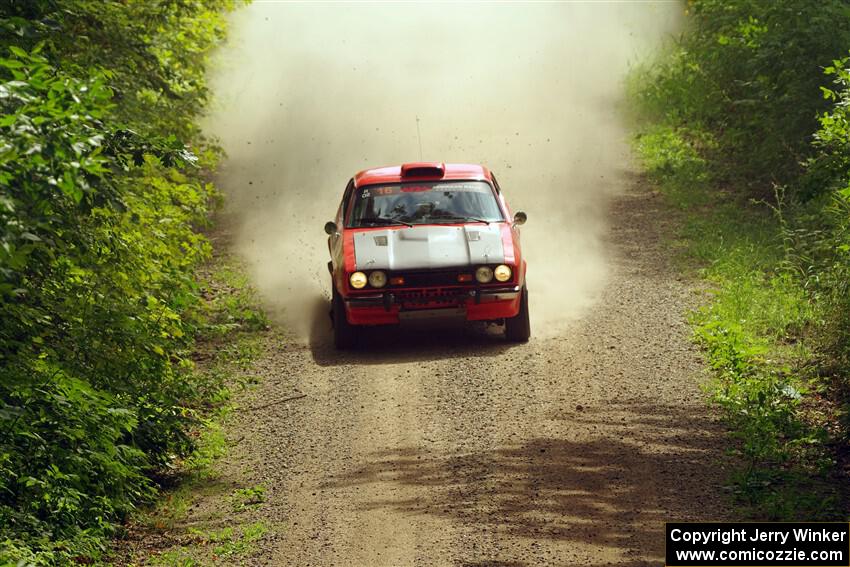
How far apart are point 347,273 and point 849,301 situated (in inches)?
204

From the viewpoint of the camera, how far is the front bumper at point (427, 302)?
41.8ft

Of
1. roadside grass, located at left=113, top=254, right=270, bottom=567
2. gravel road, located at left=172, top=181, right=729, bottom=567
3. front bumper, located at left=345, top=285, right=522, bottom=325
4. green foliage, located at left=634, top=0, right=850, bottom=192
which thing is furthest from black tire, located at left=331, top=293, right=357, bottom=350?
green foliage, located at left=634, top=0, right=850, bottom=192

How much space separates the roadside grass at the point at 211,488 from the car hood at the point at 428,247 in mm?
1922

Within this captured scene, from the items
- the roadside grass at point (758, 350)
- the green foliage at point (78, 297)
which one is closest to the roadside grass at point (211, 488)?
the green foliage at point (78, 297)

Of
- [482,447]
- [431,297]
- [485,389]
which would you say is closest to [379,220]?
[431,297]

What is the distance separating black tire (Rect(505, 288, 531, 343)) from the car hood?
0.74m

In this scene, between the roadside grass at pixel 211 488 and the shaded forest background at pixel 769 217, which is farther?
the shaded forest background at pixel 769 217

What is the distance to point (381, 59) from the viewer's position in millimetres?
34156

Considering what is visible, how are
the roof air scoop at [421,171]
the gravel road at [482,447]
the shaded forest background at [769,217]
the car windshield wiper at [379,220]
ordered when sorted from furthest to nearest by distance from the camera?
the roof air scoop at [421,171] → the car windshield wiper at [379,220] → the shaded forest background at [769,217] → the gravel road at [482,447]

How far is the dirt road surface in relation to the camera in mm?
8477

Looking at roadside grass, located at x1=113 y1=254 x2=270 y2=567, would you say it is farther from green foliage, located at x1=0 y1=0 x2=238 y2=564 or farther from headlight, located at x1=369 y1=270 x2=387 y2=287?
headlight, located at x1=369 y1=270 x2=387 y2=287

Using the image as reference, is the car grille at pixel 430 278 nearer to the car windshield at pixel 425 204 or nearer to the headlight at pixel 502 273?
the headlight at pixel 502 273

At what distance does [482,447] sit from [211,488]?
2325 millimetres

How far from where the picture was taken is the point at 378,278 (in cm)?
1270
